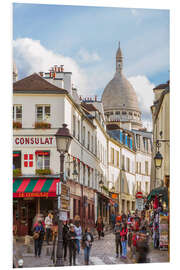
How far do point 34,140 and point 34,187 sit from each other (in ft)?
4.29

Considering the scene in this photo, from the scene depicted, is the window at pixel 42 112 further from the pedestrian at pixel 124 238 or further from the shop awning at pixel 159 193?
the shop awning at pixel 159 193

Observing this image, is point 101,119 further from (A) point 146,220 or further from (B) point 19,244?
(B) point 19,244

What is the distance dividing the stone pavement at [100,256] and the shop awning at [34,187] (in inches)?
50.2

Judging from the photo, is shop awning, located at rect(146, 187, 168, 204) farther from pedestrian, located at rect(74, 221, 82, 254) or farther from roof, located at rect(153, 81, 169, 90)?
roof, located at rect(153, 81, 169, 90)

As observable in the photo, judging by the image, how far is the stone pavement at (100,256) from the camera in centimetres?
1638

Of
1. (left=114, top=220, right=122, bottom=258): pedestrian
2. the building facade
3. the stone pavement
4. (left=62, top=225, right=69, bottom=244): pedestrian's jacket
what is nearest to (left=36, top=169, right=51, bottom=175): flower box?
the building facade

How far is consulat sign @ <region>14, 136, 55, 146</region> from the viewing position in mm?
17272

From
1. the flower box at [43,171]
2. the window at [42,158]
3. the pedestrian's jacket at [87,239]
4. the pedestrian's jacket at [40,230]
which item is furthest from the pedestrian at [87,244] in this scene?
the window at [42,158]

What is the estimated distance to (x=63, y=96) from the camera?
18.3 meters

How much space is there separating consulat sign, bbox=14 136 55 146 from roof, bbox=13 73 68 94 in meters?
1.20

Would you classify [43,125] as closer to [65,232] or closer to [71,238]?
[65,232]

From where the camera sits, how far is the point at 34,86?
58.1 ft
